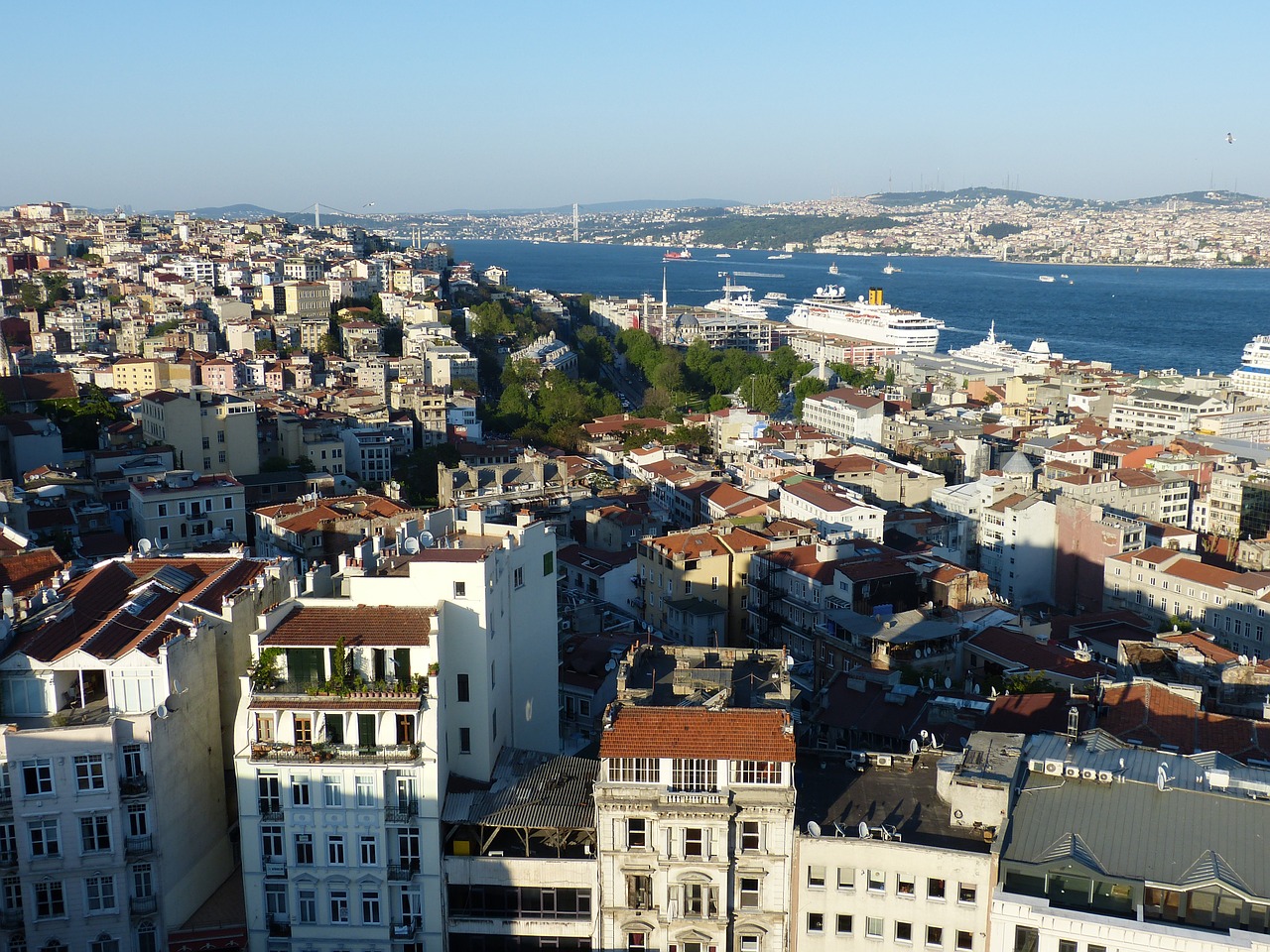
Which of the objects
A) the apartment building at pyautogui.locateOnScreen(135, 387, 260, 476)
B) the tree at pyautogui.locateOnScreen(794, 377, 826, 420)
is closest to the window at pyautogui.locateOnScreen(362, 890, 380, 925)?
the apartment building at pyautogui.locateOnScreen(135, 387, 260, 476)

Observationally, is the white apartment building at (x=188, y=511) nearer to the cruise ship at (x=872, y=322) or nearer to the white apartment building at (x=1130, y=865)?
the white apartment building at (x=1130, y=865)

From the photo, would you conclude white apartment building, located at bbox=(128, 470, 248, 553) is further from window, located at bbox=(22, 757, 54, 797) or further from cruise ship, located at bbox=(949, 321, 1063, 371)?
cruise ship, located at bbox=(949, 321, 1063, 371)

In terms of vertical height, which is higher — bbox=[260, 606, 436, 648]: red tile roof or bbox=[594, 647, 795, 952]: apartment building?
bbox=[260, 606, 436, 648]: red tile roof

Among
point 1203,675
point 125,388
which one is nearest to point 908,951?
point 1203,675

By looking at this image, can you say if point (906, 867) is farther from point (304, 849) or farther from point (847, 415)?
point (847, 415)

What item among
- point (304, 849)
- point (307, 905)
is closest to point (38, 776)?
point (304, 849)

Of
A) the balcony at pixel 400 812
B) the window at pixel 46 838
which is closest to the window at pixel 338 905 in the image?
the balcony at pixel 400 812
